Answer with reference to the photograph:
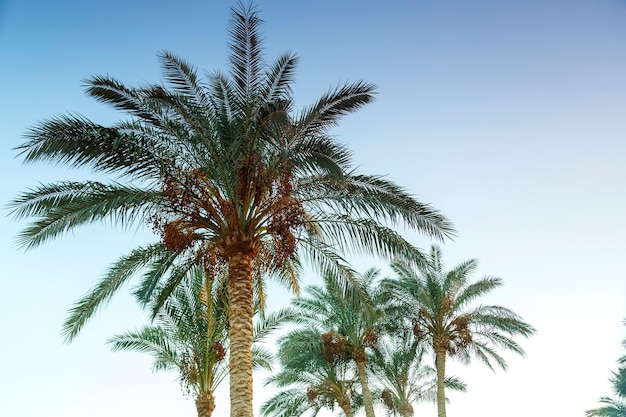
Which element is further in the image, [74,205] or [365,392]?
[365,392]

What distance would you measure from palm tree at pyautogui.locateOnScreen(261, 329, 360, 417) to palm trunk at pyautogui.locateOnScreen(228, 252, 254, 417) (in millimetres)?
12530

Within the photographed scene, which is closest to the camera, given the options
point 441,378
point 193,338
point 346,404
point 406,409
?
point 193,338

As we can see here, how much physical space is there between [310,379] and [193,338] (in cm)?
992

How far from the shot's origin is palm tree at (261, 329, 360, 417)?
76.9 feet

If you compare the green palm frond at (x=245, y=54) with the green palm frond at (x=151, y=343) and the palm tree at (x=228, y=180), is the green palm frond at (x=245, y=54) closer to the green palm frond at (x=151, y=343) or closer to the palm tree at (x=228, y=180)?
the palm tree at (x=228, y=180)

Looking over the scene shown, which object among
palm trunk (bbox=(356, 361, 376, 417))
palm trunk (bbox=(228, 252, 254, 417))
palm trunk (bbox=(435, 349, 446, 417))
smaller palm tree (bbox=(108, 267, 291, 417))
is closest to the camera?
palm trunk (bbox=(228, 252, 254, 417))

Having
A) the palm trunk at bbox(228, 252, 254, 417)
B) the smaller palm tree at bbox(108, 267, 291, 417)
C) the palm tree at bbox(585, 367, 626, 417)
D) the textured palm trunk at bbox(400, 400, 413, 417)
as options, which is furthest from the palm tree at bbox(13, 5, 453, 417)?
the palm tree at bbox(585, 367, 626, 417)

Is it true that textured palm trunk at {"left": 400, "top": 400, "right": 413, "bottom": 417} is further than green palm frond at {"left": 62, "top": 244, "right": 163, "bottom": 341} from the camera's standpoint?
Yes

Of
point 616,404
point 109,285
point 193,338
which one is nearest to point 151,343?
point 193,338

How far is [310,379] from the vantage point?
26219 mm

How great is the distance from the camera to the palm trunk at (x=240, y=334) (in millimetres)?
10117

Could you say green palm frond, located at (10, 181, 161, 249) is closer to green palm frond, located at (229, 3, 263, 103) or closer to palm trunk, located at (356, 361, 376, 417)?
green palm frond, located at (229, 3, 263, 103)

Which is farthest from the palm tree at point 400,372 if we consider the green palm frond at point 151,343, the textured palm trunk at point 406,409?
the green palm frond at point 151,343

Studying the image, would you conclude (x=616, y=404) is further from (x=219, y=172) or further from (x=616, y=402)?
(x=219, y=172)
